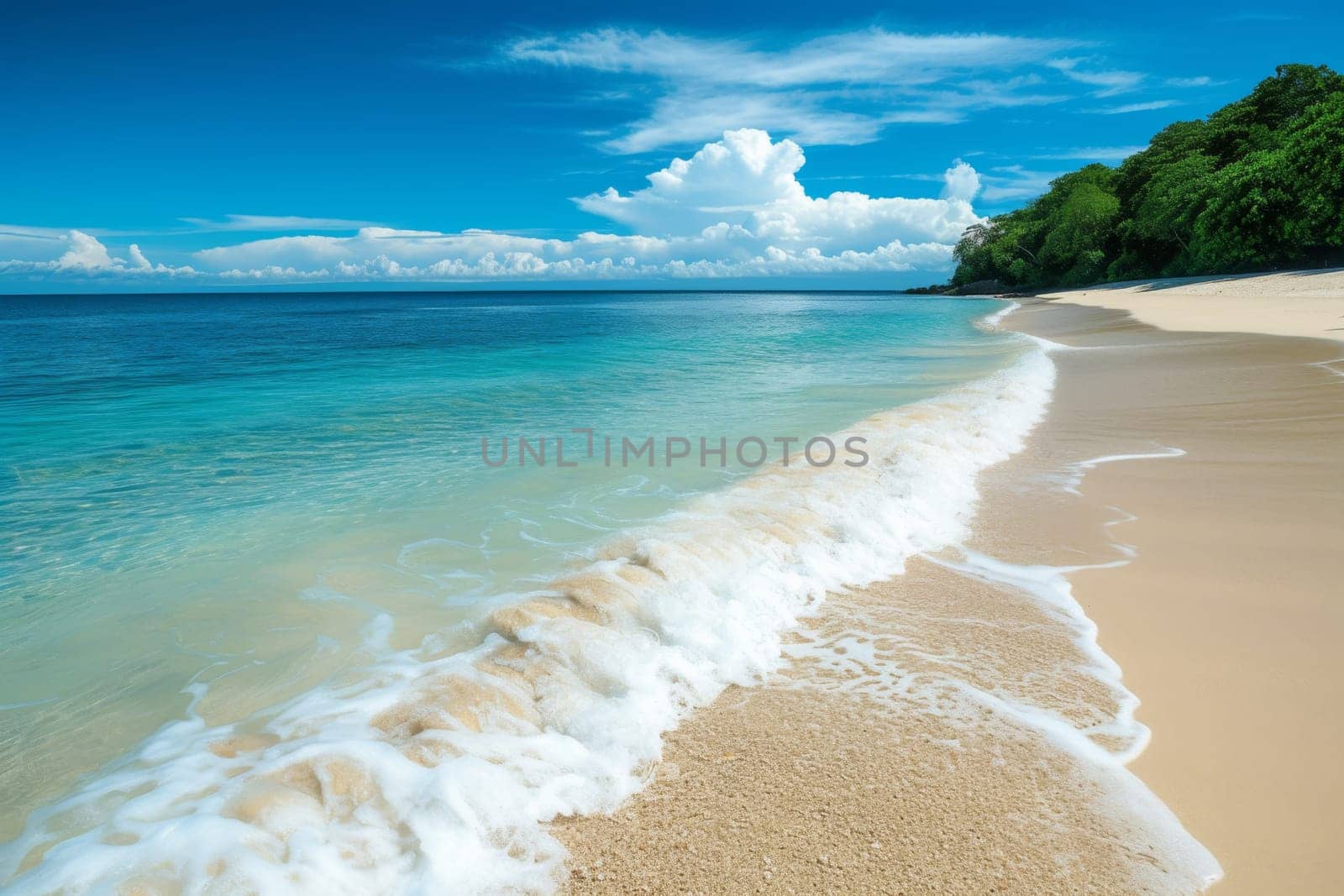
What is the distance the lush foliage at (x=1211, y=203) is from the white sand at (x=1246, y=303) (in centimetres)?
319

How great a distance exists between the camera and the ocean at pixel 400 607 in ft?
8.31

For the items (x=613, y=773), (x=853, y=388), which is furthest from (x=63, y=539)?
(x=853, y=388)

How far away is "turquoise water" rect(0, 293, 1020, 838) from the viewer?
3805 millimetres

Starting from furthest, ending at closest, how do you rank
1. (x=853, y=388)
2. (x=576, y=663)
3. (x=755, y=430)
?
(x=853, y=388)
(x=755, y=430)
(x=576, y=663)

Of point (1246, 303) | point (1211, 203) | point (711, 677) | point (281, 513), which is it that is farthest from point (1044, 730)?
point (1211, 203)

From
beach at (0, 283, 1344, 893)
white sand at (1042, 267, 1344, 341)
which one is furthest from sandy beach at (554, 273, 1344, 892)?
white sand at (1042, 267, 1344, 341)

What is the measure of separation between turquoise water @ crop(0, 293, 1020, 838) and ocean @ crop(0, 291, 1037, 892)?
0.11 ft

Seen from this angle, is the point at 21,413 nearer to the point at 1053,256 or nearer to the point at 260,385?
the point at 260,385

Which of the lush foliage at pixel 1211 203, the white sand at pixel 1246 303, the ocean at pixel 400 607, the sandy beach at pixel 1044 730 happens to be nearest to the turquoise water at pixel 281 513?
the ocean at pixel 400 607

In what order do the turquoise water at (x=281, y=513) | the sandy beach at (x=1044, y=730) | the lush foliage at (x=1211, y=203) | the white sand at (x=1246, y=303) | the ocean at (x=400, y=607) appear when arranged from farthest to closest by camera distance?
the lush foliage at (x=1211, y=203) < the white sand at (x=1246, y=303) < the turquoise water at (x=281, y=513) < the ocean at (x=400, y=607) < the sandy beach at (x=1044, y=730)

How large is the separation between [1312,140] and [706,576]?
48.9m

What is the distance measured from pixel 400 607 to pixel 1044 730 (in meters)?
3.72

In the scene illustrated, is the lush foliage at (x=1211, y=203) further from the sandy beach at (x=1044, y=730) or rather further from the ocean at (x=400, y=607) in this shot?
the sandy beach at (x=1044, y=730)

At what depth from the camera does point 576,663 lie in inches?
137
